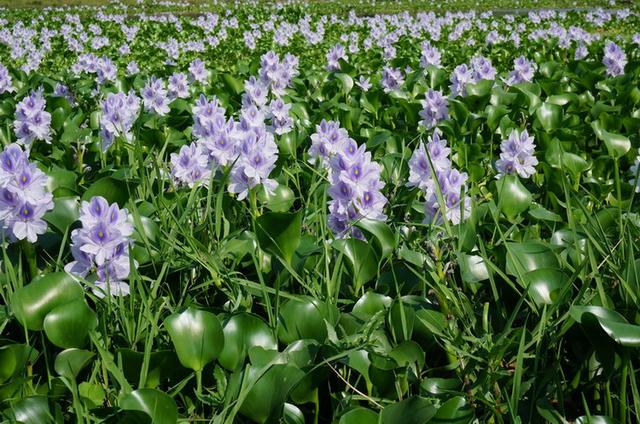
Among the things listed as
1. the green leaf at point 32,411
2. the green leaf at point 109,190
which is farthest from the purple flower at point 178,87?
the green leaf at point 32,411

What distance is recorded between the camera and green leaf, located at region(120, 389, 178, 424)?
51.9 inches

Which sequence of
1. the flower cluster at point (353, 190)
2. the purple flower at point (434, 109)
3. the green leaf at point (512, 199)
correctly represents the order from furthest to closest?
the purple flower at point (434, 109) → the green leaf at point (512, 199) → the flower cluster at point (353, 190)

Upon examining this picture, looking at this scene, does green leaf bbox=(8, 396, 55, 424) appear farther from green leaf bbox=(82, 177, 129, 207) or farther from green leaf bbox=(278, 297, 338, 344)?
green leaf bbox=(82, 177, 129, 207)

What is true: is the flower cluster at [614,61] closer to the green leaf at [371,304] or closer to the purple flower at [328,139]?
the purple flower at [328,139]

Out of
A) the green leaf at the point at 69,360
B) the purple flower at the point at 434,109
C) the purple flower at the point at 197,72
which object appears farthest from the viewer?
the purple flower at the point at 197,72

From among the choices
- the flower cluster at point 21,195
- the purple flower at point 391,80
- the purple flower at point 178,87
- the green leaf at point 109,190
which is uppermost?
the flower cluster at point 21,195

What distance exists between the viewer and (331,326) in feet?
5.36

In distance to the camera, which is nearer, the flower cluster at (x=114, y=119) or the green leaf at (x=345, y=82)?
the flower cluster at (x=114, y=119)

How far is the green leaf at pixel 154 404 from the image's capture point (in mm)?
1319

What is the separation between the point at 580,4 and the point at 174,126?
81.3 ft

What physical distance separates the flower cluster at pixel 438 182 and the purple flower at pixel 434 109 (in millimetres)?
1431

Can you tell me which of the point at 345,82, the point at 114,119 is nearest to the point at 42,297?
the point at 114,119

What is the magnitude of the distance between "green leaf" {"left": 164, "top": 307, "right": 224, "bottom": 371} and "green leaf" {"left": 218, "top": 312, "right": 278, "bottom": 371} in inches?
2.4

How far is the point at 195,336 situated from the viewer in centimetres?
150
